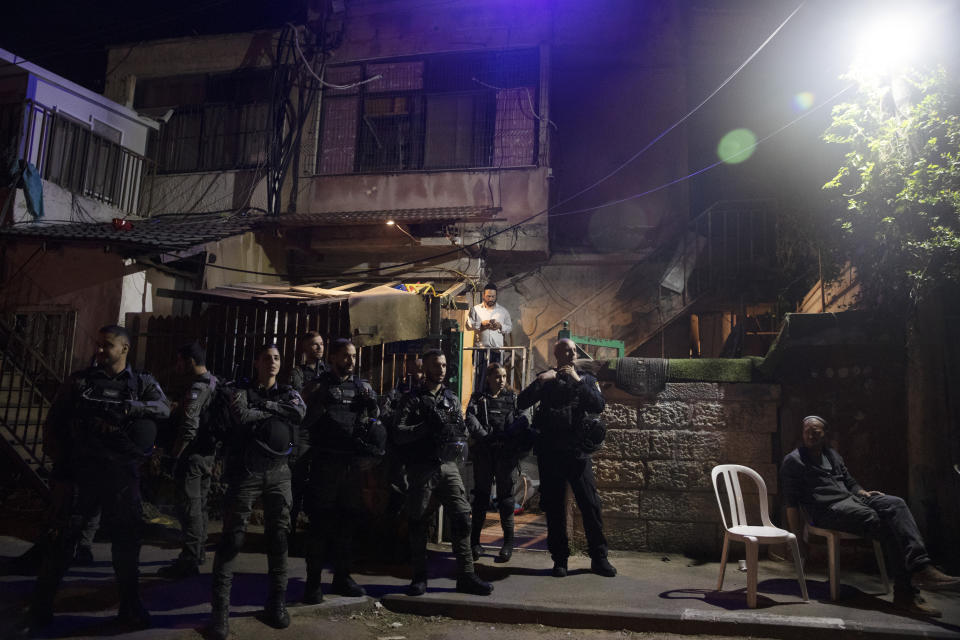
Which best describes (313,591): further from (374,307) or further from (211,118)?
(211,118)

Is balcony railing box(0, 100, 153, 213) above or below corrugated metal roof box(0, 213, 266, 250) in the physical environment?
above

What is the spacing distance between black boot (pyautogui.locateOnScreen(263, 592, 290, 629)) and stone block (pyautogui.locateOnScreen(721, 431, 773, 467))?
4888mm

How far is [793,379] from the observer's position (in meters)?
7.01

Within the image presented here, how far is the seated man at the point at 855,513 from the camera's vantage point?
16.7ft

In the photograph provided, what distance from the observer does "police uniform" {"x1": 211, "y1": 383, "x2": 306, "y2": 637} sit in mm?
4574

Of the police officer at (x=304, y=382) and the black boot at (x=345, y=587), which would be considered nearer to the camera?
the black boot at (x=345, y=587)

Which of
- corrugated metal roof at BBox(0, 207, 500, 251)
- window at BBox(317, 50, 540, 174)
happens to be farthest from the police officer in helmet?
window at BBox(317, 50, 540, 174)

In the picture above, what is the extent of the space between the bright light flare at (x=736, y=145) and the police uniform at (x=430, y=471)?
12476 mm

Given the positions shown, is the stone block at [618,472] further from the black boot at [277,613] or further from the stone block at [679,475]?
the black boot at [277,613]

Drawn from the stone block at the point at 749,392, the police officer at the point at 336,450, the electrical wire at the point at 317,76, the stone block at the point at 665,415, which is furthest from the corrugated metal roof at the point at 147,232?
the stone block at the point at 749,392

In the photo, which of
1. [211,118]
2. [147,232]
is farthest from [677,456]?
[211,118]

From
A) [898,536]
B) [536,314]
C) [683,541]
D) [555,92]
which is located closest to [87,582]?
[683,541]

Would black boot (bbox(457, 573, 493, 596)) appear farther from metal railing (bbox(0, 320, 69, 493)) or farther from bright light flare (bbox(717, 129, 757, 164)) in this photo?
bright light flare (bbox(717, 129, 757, 164))

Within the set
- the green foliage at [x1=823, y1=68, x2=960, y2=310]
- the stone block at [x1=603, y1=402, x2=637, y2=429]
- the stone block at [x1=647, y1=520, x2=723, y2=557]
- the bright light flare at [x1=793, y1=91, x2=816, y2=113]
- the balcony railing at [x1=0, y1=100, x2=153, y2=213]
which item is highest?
the bright light flare at [x1=793, y1=91, x2=816, y2=113]
